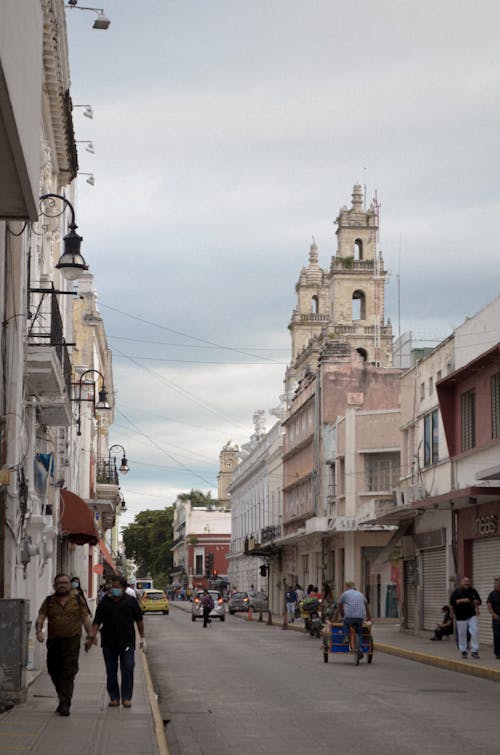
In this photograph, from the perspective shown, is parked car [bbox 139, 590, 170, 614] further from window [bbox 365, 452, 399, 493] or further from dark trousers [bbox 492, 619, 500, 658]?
dark trousers [bbox 492, 619, 500, 658]

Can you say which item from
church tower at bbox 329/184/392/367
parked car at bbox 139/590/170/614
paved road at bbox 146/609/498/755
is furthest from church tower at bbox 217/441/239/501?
paved road at bbox 146/609/498/755

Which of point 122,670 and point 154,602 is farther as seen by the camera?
point 154,602

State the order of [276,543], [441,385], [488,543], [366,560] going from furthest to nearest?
[276,543]
[366,560]
[441,385]
[488,543]

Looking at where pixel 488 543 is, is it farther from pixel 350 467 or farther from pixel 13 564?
pixel 350 467

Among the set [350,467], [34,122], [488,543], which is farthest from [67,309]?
[34,122]

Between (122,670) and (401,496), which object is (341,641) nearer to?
(122,670)

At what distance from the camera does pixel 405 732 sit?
1402cm

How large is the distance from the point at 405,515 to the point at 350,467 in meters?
15.1

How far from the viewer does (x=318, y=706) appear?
16.9m

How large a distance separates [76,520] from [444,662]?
10.8 metres

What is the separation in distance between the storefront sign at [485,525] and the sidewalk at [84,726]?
47.6 feet

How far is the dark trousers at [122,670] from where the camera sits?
50.8 feet

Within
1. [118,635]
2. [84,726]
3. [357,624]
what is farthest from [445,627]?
[84,726]

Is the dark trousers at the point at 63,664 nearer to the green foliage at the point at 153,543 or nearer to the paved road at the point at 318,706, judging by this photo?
the paved road at the point at 318,706
